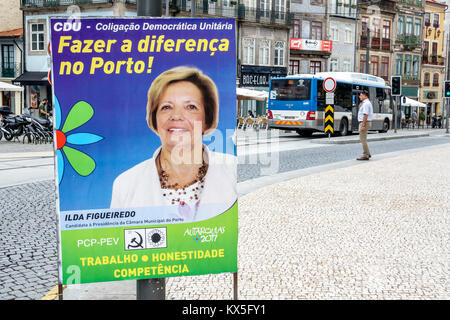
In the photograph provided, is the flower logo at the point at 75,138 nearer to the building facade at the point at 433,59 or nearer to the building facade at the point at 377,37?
the building facade at the point at 377,37

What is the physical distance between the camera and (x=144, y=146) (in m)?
3.02

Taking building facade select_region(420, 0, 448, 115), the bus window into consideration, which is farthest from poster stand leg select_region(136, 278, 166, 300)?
building facade select_region(420, 0, 448, 115)

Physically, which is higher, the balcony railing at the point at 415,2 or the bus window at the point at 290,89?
the balcony railing at the point at 415,2

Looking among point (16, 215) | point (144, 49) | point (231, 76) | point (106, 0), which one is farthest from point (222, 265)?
point (106, 0)

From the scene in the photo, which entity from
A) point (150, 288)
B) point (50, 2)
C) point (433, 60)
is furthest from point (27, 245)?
point (433, 60)

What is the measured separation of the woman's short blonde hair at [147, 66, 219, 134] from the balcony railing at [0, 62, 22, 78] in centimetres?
3837

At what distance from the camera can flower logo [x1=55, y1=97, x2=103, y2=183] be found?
9.48 ft

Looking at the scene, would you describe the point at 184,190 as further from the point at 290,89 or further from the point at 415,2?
the point at 415,2

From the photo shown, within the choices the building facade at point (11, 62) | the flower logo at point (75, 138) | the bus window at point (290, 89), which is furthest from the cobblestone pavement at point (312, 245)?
the building facade at point (11, 62)

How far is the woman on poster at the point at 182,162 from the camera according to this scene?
303 cm

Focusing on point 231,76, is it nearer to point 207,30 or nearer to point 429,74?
point 207,30

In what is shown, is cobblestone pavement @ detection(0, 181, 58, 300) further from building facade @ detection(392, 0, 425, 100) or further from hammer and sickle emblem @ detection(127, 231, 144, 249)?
building facade @ detection(392, 0, 425, 100)

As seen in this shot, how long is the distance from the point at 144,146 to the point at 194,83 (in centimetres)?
44
